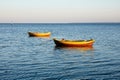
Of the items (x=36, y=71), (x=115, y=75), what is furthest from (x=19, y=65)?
(x=115, y=75)

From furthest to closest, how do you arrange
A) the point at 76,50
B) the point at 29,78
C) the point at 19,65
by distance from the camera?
the point at 76,50, the point at 19,65, the point at 29,78

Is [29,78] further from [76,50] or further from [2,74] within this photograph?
[76,50]

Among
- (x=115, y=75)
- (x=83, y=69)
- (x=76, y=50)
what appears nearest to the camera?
(x=115, y=75)

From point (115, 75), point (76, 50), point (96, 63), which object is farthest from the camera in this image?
point (76, 50)

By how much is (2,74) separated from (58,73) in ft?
18.1

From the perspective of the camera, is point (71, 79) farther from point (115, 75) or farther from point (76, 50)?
point (76, 50)

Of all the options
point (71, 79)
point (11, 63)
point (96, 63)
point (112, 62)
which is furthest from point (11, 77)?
point (112, 62)

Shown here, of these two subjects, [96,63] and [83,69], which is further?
[96,63]

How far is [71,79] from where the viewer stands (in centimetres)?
2491

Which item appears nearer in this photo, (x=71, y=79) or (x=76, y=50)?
(x=71, y=79)

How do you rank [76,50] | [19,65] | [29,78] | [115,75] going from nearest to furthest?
[29,78], [115,75], [19,65], [76,50]

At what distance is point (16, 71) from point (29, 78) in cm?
344

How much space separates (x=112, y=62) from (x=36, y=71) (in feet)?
36.5

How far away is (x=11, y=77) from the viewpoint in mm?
25219
